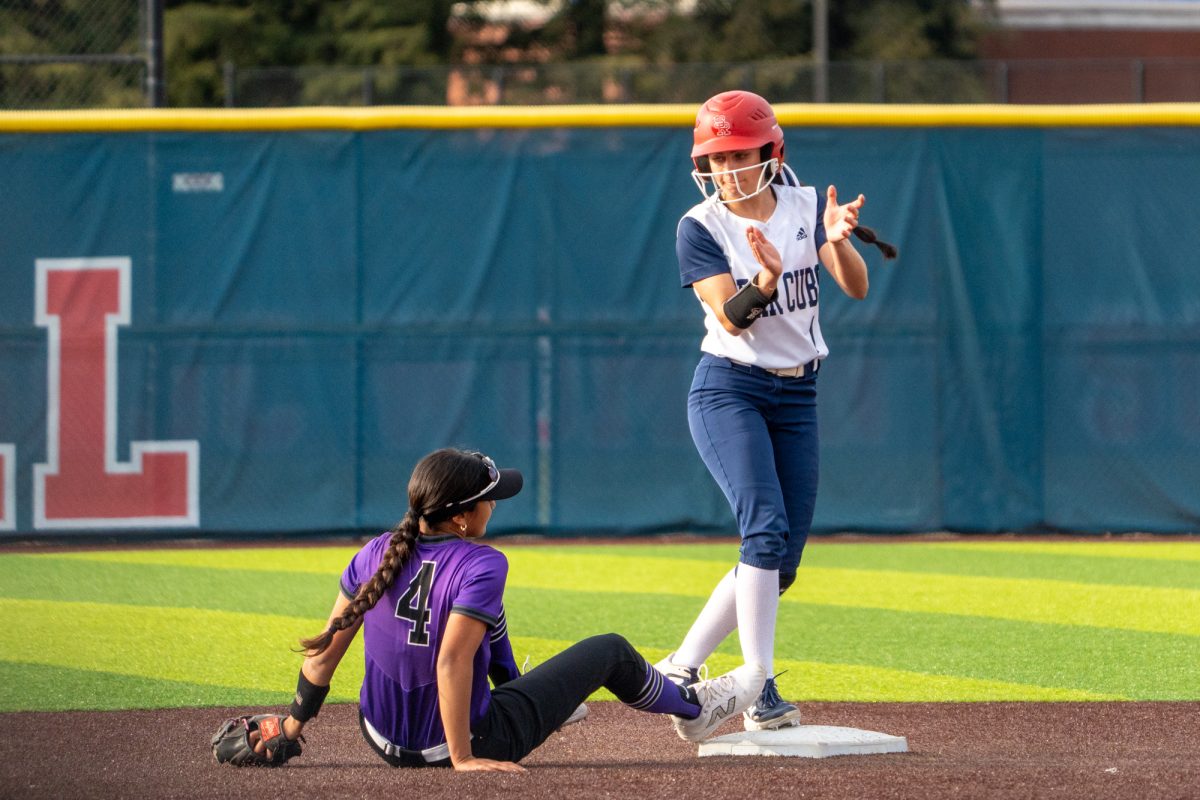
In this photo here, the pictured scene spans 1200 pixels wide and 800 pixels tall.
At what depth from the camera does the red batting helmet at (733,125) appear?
4.58 meters

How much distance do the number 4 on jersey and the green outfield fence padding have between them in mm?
5748

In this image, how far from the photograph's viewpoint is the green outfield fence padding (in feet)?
31.9

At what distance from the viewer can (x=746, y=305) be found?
441cm

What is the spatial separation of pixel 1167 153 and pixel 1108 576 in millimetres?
3055

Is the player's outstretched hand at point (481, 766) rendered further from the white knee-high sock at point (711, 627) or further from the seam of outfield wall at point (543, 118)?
the seam of outfield wall at point (543, 118)

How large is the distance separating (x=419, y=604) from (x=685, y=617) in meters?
3.29

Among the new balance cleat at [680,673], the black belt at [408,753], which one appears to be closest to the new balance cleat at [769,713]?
the new balance cleat at [680,673]

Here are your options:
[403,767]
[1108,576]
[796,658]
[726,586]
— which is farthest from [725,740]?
[1108,576]

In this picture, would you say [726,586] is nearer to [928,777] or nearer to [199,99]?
[928,777]

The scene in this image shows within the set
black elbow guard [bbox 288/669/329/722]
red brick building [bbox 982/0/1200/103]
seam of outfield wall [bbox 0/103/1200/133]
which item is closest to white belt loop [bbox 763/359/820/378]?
black elbow guard [bbox 288/669/329/722]

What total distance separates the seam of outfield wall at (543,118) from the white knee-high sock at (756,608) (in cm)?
561

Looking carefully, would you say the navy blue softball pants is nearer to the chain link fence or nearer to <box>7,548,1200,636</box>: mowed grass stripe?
<box>7,548,1200,636</box>: mowed grass stripe

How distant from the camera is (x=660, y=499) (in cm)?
985

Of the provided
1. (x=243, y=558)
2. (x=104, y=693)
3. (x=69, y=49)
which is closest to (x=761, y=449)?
(x=104, y=693)
